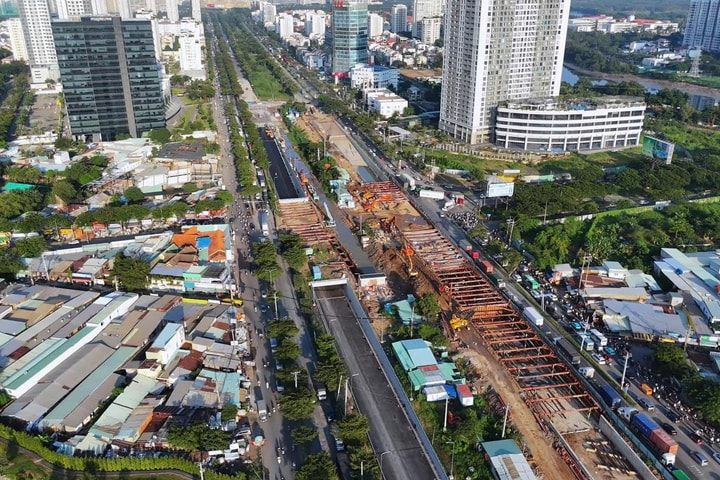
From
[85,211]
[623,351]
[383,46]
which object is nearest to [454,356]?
[623,351]

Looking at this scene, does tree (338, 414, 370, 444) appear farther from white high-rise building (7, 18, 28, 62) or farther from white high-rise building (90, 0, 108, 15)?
white high-rise building (7, 18, 28, 62)

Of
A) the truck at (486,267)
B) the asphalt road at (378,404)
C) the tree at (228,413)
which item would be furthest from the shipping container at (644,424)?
the tree at (228,413)

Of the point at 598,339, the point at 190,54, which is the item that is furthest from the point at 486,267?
the point at 190,54

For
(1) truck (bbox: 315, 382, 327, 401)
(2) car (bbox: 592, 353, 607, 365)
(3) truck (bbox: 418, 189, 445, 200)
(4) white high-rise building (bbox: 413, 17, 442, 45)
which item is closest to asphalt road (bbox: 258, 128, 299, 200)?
(3) truck (bbox: 418, 189, 445, 200)

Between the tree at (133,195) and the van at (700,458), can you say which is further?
the tree at (133,195)

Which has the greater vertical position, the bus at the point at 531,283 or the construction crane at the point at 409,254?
the construction crane at the point at 409,254

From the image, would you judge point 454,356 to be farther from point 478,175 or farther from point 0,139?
point 0,139

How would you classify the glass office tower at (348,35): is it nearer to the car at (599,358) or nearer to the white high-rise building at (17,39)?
the white high-rise building at (17,39)
